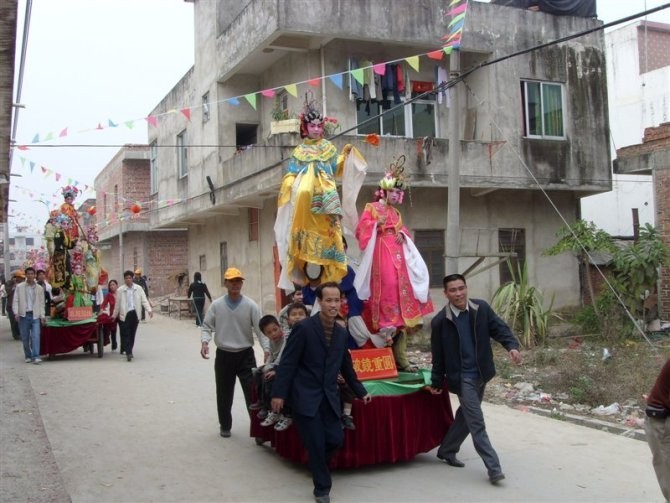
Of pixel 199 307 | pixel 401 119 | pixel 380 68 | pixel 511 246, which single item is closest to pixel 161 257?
pixel 199 307

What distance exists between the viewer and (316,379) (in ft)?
18.2

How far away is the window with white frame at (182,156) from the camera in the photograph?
22.4m

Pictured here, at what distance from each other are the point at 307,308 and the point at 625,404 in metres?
4.51

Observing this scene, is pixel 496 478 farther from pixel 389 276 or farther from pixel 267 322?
pixel 267 322

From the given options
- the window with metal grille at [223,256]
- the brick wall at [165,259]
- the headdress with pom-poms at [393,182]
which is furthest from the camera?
the brick wall at [165,259]

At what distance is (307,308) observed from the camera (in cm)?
679

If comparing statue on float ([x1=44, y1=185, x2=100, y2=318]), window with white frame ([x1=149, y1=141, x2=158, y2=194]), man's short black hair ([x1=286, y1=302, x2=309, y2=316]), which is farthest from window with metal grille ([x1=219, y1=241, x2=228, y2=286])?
man's short black hair ([x1=286, y1=302, x2=309, y2=316])

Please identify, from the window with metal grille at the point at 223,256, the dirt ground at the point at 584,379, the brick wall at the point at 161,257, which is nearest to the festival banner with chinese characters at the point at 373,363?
the dirt ground at the point at 584,379

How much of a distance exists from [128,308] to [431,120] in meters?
8.58

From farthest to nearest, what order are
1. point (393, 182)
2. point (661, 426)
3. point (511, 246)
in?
point (511, 246) → point (393, 182) → point (661, 426)

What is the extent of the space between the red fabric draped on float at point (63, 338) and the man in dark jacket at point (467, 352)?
9.30 m

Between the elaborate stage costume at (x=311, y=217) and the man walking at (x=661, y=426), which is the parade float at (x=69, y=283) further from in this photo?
the man walking at (x=661, y=426)

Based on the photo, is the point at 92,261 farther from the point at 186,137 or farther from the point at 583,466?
the point at 583,466

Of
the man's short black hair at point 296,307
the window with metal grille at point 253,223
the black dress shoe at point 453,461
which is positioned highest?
the window with metal grille at point 253,223
